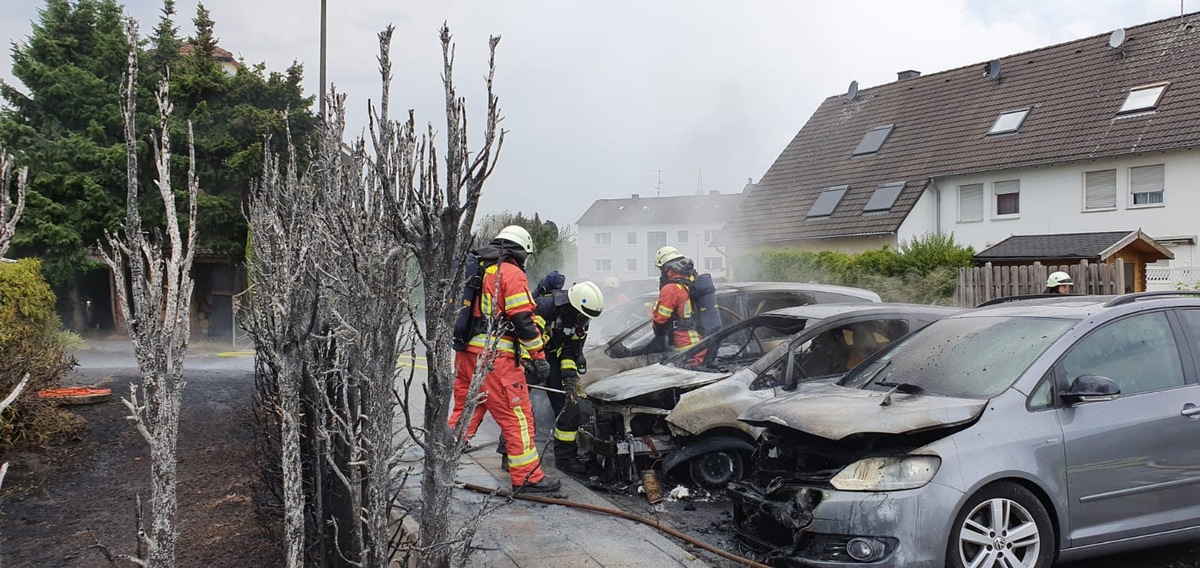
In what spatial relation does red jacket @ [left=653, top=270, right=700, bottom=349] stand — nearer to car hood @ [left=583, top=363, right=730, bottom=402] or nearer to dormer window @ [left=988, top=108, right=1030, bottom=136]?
car hood @ [left=583, top=363, right=730, bottom=402]

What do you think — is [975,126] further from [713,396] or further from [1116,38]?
[713,396]

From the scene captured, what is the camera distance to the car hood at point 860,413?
169 inches

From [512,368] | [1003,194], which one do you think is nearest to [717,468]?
[512,368]

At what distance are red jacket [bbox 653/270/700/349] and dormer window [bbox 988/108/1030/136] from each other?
17.0 meters

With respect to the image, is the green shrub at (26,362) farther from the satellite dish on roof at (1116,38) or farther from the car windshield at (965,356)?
the satellite dish on roof at (1116,38)

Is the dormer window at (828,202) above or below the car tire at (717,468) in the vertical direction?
above

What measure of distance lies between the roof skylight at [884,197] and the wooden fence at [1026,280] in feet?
29.5

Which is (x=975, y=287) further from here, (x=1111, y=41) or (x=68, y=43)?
(x=68, y=43)

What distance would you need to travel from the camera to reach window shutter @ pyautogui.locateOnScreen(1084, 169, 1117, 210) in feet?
64.2

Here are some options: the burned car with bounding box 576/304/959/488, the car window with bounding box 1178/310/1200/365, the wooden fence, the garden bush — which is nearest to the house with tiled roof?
the garden bush

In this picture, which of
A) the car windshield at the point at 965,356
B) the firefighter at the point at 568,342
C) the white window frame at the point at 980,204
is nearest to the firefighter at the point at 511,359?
the firefighter at the point at 568,342

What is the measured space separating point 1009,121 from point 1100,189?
3.33 meters

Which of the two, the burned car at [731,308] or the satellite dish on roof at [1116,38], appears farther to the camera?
the satellite dish on roof at [1116,38]

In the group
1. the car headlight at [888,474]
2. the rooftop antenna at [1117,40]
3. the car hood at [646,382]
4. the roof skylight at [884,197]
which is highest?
the rooftop antenna at [1117,40]
